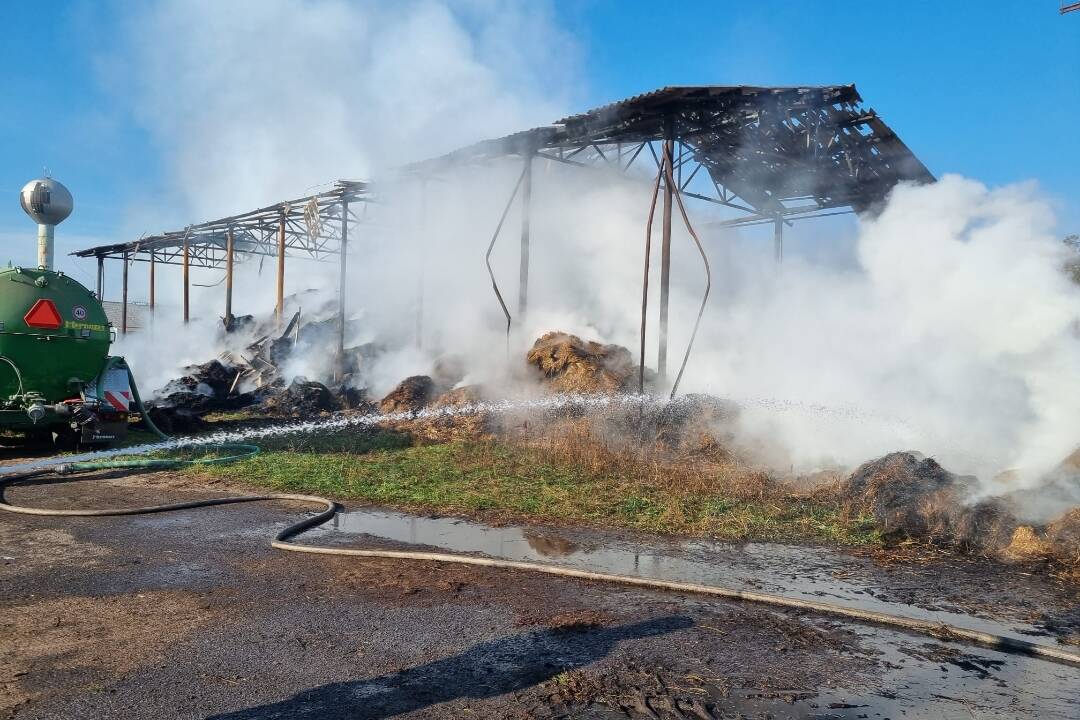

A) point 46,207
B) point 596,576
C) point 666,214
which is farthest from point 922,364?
point 46,207

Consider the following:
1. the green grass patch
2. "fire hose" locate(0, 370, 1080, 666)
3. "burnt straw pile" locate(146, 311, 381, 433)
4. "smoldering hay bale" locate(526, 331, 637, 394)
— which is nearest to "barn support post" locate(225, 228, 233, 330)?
"burnt straw pile" locate(146, 311, 381, 433)

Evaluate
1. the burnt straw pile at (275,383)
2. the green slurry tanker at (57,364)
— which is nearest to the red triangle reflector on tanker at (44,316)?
the green slurry tanker at (57,364)

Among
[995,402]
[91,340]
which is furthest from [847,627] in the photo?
[91,340]

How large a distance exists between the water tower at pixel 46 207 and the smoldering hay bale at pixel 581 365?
31.1ft

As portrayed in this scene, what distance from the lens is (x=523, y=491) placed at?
8156 mm


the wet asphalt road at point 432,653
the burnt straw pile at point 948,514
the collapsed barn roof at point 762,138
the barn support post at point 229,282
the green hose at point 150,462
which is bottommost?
the wet asphalt road at point 432,653

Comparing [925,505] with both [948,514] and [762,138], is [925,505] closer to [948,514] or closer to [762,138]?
[948,514]

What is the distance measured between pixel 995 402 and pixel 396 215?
47.8ft

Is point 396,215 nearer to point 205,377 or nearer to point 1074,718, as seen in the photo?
point 205,377

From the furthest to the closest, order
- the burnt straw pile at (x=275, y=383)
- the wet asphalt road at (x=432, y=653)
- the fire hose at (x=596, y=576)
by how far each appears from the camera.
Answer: the burnt straw pile at (x=275, y=383) < the fire hose at (x=596, y=576) < the wet asphalt road at (x=432, y=653)

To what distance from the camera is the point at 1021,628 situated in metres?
4.40

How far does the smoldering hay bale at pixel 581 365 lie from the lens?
1273 centimetres

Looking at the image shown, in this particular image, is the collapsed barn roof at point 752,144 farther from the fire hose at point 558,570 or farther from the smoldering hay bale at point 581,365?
the fire hose at point 558,570

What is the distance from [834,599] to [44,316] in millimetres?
10590
